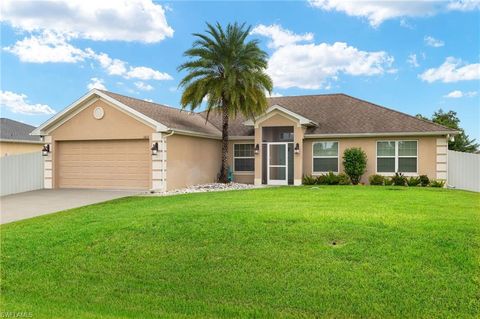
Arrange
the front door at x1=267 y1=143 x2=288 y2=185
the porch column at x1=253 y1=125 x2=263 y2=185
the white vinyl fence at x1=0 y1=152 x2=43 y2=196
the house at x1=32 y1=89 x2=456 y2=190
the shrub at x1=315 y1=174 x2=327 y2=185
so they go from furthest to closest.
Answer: the front door at x1=267 y1=143 x2=288 y2=185 → the porch column at x1=253 y1=125 x2=263 y2=185 → the shrub at x1=315 y1=174 x2=327 y2=185 → the white vinyl fence at x1=0 y1=152 x2=43 y2=196 → the house at x1=32 y1=89 x2=456 y2=190

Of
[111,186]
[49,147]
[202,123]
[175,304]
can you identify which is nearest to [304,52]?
[202,123]

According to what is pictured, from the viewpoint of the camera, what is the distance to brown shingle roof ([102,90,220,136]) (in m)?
19.4

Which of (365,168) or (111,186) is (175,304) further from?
(365,168)

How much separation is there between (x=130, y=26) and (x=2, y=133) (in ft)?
51.3

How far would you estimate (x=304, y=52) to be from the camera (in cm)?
2108

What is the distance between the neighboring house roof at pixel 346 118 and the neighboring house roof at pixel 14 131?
1312cm

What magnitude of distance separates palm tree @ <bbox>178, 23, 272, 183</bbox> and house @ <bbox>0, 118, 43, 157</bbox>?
41.2 ft

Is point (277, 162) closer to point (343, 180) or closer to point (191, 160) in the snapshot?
point (343, 180)

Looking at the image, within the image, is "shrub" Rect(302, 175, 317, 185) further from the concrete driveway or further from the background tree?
the background tree

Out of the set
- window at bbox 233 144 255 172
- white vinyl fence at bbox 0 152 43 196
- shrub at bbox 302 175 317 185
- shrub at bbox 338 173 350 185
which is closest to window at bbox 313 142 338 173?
shrub at bbox 302 175 317 185

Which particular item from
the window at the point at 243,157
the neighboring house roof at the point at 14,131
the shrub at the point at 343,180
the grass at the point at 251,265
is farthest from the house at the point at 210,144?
the grass at the point at 251,265

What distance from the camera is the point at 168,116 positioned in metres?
21.4

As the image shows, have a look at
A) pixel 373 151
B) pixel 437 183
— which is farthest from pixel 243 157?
pixel 437 183

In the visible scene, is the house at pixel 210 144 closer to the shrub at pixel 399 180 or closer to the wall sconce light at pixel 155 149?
the wall sconce light at pixel 155 149
